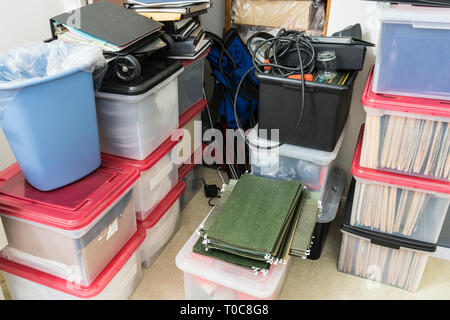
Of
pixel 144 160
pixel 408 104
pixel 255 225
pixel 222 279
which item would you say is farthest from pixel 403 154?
pixel 144 160

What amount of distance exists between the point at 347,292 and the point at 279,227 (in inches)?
17.7

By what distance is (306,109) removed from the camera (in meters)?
1.32

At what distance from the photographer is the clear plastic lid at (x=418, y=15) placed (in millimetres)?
1071

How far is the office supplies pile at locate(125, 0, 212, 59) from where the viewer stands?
4.88 feet

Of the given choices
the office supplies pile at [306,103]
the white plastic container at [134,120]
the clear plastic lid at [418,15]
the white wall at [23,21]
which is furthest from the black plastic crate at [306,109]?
the white wall at [23,21]

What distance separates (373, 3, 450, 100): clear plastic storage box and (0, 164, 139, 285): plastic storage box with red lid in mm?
857

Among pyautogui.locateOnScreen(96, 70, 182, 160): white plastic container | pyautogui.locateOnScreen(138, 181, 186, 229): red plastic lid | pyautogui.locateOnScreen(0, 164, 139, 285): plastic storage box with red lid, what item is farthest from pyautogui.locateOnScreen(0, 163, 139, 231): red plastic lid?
pyautogui.locateOnScreen(138, 181, 186, 229): red plastic lid

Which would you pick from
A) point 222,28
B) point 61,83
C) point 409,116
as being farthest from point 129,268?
point 222,28

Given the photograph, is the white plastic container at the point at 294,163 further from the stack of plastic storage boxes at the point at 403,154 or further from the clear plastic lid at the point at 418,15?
the clear plastic lid at the point at 418,15

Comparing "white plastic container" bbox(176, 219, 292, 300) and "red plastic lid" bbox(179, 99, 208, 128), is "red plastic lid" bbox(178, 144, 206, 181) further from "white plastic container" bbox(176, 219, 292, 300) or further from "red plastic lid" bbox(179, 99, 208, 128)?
"white plastic container" bbox(176, 219, 292, 300)

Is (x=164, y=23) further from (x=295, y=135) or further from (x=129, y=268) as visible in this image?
(x=129, y=268)

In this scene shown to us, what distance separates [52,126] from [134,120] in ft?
0.93

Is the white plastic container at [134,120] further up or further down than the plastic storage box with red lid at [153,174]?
further up

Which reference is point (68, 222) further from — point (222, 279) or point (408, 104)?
point (408, 104)
